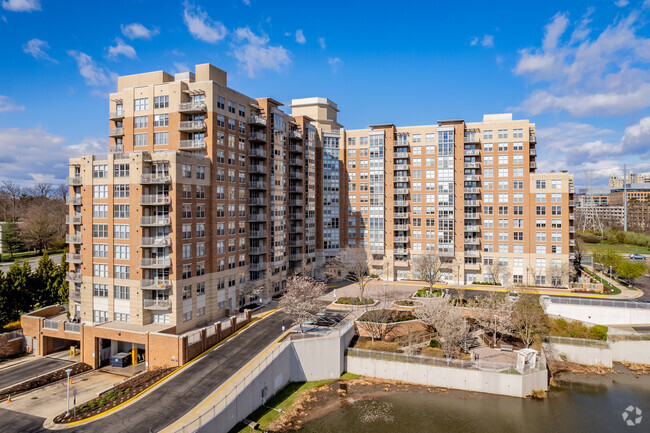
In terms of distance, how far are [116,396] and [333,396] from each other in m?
20.7

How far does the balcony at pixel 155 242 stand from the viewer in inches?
1923

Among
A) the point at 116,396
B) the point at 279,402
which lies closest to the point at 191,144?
the point at 116,396

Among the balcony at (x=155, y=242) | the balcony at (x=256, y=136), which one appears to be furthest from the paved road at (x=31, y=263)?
the balcony at (x=256, y=136)

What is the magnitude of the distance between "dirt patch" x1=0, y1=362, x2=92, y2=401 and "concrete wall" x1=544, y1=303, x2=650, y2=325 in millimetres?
61087

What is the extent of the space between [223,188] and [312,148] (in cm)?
2934

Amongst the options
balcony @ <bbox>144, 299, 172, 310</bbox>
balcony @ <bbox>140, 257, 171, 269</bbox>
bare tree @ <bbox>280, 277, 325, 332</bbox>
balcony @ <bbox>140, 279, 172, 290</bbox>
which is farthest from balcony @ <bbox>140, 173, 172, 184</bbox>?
bare tree @ <bbox>280, 277, 325, 332</bbox>

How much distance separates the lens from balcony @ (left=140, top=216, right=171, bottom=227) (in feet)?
160

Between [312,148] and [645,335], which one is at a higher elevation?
[312,148]

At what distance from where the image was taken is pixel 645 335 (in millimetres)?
52312

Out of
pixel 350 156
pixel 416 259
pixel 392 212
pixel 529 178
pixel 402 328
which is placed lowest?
pixel 402 328

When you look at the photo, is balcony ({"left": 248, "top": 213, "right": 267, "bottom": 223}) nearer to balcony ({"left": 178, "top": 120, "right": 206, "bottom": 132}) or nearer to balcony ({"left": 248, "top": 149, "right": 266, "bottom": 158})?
balcony ({"left": 248, "top": 149, "right": 266, "bottom": 158})

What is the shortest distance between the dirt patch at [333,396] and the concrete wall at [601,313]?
28.4 meters

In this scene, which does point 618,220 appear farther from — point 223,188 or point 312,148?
point 223,188

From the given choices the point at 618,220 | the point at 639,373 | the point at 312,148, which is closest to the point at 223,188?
the point at 312,148
